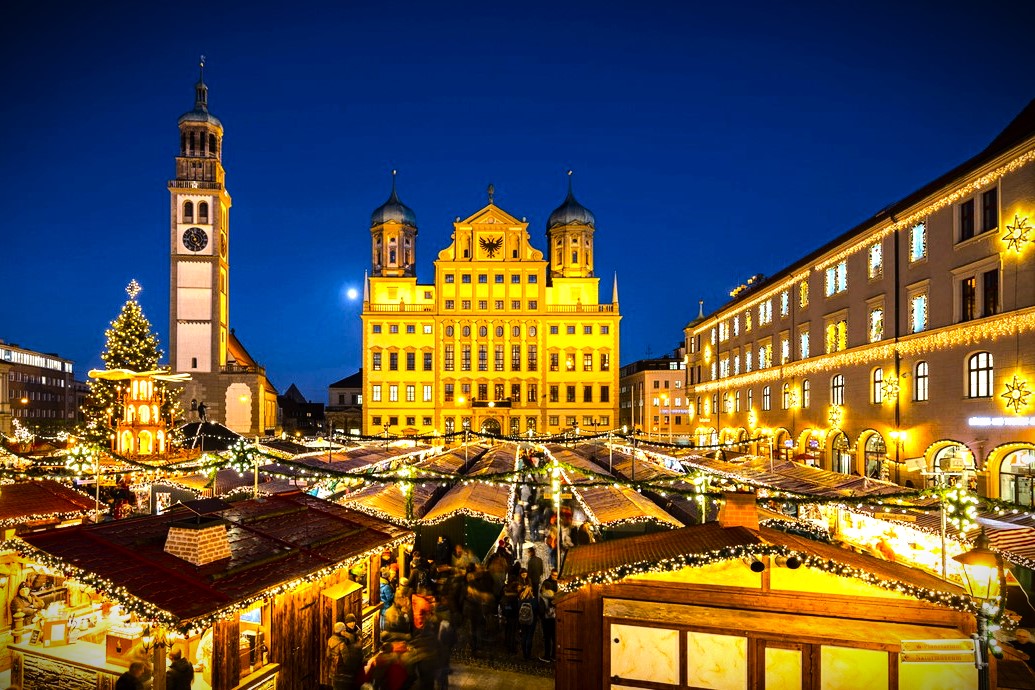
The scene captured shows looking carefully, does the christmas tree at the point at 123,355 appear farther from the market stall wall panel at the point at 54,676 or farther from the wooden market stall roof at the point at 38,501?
the market stall wall panel at the point at 54,676

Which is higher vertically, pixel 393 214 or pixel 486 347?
pixel 393 214

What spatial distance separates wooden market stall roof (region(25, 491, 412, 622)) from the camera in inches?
318

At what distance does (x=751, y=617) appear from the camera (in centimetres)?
787

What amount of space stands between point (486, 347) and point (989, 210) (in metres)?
48.6

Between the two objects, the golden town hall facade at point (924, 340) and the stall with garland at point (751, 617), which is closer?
the stall with garland at point (751, 617)

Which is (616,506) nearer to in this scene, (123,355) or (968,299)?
(968,299)

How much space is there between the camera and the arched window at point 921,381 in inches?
1024

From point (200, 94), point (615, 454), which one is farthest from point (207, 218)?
point (615, 454)

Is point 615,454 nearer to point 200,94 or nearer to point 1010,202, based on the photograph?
point 1010,202

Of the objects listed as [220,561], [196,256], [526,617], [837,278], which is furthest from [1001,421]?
[196,256]

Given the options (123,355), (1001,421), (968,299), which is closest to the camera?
(1001,421)

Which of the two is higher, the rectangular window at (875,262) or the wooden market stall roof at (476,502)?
the rectangular window at (875,262)

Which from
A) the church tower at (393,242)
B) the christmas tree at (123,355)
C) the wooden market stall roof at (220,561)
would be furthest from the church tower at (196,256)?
the wooden market stall roof at (220,561)

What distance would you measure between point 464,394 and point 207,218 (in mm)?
28356
